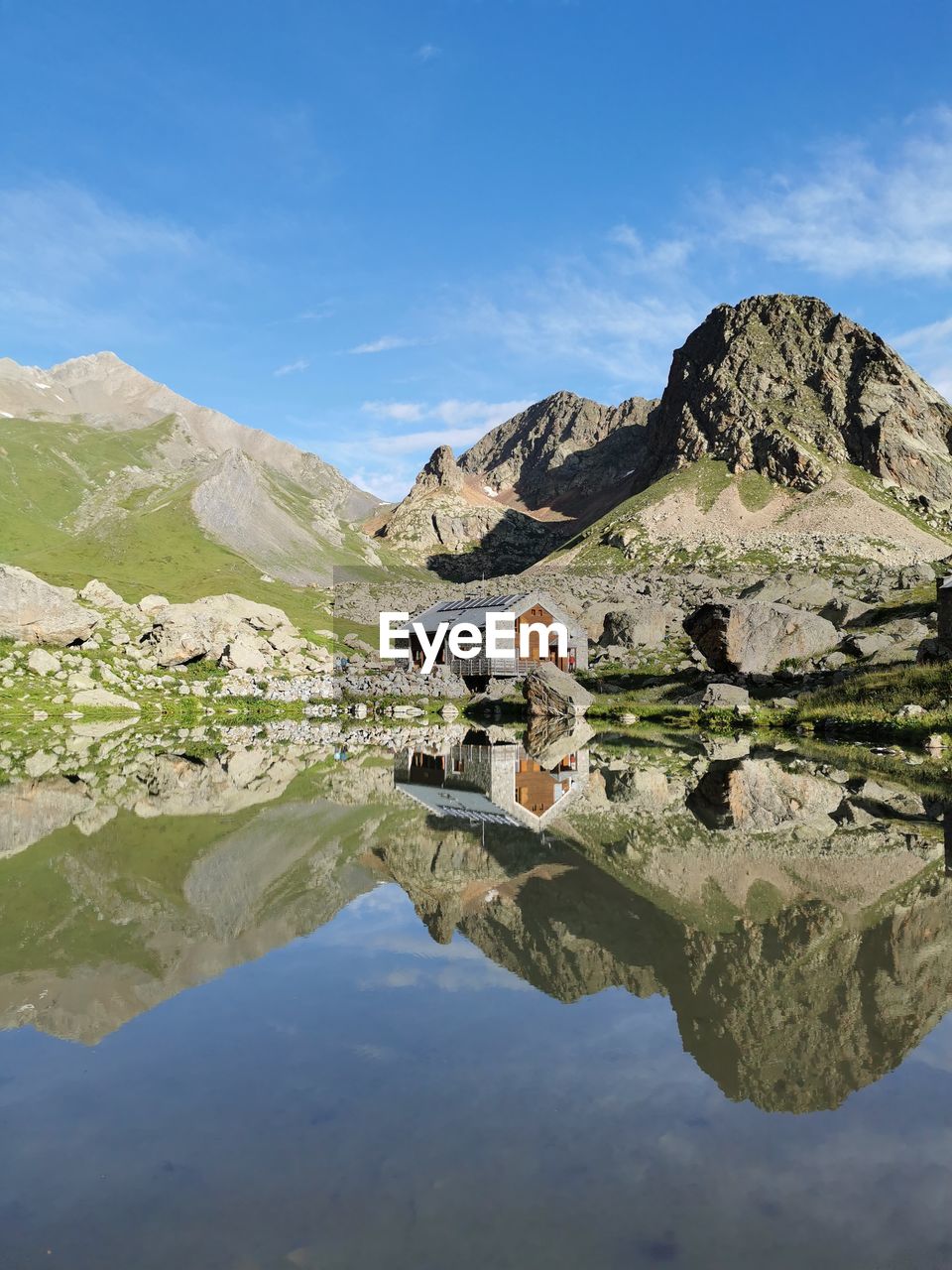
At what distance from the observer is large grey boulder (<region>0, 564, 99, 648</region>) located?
4119 centimetres

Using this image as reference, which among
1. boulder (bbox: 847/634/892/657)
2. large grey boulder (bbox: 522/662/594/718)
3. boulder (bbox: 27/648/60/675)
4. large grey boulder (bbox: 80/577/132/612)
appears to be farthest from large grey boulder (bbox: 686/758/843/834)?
large grey boulder (bbox: 80/577/132/612)

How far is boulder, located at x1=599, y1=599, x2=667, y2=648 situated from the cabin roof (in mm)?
4593

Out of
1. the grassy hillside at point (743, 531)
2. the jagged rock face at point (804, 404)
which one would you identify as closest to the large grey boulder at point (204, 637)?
the grassy hillside at point (743, 531)

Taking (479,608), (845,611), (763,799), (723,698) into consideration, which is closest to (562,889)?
(763,799)

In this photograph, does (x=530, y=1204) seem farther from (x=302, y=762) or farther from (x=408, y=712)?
(x=408, y=712)

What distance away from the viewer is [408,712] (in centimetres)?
4681

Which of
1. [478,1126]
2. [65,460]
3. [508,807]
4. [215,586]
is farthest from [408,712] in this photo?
[65,460]

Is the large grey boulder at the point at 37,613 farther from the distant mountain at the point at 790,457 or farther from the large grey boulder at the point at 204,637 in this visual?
the distant mountain at the point at 790,457

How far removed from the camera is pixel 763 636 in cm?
4556

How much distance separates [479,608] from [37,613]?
3231 cm

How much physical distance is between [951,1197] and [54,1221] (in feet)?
17.1

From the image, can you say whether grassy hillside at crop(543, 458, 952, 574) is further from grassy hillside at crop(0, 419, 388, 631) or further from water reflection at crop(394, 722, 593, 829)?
water reflection at crop(394, 722, 593, 829)

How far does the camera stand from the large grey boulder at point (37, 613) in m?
41.2

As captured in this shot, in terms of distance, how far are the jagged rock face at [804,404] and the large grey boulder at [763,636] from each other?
376 feet
